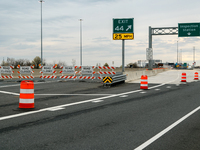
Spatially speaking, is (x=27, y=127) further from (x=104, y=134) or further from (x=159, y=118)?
(x=159, y=118)

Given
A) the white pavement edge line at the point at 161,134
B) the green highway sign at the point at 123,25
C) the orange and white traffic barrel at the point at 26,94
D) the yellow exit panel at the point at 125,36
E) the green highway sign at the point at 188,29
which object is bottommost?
the white pavement edge line at the point at 161,134

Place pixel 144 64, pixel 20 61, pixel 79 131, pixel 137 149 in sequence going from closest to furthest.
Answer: pixel 137 149 → pixel 79 131 → pixel 20 61 → pixel 144 64

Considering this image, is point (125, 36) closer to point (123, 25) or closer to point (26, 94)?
point (123, 25)

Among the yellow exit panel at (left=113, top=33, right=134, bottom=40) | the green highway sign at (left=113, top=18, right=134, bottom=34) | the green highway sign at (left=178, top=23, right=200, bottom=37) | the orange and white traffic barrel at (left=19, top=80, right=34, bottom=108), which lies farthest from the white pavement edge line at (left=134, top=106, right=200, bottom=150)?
the green highway sign at (left=178, top=23, right=200, bottom=37)

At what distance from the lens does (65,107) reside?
10445 millimetres

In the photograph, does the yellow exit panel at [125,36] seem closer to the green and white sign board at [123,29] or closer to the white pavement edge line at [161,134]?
the green and white sign board at [123,29]

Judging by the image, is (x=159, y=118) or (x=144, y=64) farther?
(x=144, y=64)

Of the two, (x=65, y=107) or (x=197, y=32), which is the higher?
(x=197, y=32)

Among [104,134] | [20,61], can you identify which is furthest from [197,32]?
[20,61]

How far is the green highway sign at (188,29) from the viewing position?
132 ft

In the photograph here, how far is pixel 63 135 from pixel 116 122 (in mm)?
2049

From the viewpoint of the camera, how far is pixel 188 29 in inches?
1588

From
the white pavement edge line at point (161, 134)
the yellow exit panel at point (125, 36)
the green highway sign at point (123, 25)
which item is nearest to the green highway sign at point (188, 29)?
the green highway sign at point (123, 25)

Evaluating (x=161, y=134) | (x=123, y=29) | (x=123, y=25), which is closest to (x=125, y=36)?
(x=123, y=29)
